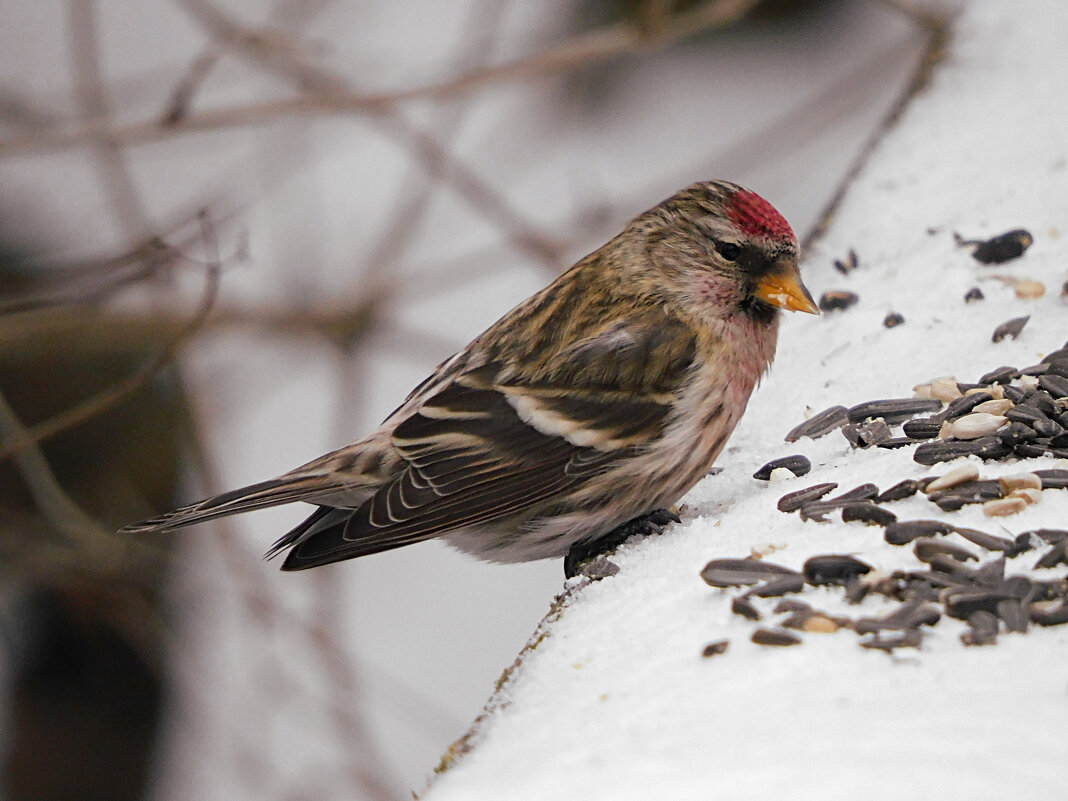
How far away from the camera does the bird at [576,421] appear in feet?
5.99

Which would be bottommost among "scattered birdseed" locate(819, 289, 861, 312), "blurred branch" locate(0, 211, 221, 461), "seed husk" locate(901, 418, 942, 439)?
"seed husk" locate(901, 418, 942, 439)

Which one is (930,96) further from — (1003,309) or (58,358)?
(58,358)

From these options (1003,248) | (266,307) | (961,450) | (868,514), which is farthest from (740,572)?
(266,307)

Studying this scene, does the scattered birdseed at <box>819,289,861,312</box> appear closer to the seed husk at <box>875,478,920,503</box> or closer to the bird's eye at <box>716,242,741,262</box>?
the bird's eye at <box>716,242,741,262</box>

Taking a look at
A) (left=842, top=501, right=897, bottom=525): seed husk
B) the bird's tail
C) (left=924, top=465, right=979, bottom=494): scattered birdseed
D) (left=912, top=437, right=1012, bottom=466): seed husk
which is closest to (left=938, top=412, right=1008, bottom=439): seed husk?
(left=912, top=437, right=1012, bottom=466): seed husk

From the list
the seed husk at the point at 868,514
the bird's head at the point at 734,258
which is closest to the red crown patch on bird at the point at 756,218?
the bird's head at the point at 734,258

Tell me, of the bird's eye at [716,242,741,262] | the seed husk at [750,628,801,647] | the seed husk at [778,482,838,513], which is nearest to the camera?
the seed husk at [750,628,801,647]

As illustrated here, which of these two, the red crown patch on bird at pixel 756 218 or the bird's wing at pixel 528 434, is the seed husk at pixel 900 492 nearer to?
the bird's wing at pixel 528 434

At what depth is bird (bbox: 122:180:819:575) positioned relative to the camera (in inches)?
71.9

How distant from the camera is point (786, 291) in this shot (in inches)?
77.2

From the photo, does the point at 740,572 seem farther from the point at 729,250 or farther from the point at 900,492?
the point at 729,250

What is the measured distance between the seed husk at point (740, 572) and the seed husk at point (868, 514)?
0.14 m

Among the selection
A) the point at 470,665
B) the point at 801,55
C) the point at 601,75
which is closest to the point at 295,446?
the point at 470,665

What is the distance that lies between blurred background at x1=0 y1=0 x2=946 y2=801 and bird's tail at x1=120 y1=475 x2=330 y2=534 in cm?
36
